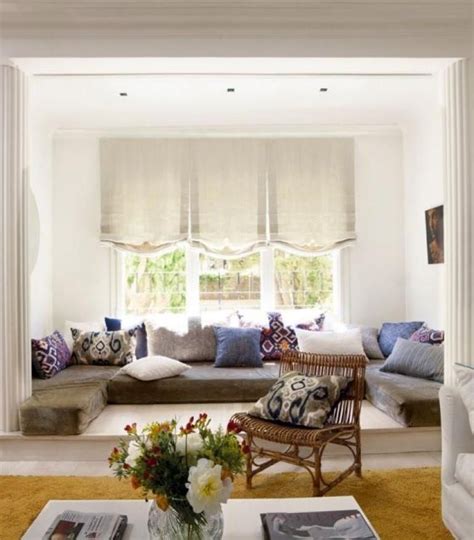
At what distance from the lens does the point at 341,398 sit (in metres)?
3.14

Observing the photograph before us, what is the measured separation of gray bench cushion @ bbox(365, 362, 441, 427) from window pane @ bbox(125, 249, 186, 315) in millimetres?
2315

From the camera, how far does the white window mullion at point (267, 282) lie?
18.4 feet

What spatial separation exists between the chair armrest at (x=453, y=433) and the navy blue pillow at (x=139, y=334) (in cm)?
334

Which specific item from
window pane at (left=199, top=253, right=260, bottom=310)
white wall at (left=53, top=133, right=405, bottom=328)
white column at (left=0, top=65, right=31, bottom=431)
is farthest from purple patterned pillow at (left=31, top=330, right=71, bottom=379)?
Answer: window pane at (left=199, top=253, right=260, bottom=310)

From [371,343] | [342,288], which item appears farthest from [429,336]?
[342,288]

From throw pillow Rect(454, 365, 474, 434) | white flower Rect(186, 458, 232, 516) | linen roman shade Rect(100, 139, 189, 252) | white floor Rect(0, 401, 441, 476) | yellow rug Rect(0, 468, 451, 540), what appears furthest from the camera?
linen roman shade Rect(100, 139, 189, 252)

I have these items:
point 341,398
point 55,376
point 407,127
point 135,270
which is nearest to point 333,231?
point 407,127

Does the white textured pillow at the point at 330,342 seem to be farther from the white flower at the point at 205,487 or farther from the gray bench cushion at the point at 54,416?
the white flower at the point at 205,487

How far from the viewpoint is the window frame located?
5.54 metres

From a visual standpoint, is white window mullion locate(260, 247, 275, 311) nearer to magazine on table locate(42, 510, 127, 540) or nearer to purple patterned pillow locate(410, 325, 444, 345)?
purple patterned pillow locate(410, 325, 444, 345)

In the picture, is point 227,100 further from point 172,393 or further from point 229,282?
point 172,393

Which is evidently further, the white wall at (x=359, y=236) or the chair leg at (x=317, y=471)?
the white wall at (x=359, y=236)

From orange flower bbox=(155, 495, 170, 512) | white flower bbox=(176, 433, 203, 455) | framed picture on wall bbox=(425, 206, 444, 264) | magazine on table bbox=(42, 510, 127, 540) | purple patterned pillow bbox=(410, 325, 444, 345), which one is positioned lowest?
magazine on table bbox=(42, 510, 127, 540)

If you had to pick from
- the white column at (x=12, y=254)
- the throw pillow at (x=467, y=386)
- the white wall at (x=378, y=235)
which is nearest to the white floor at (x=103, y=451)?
the white column at (x=12, y=254)
